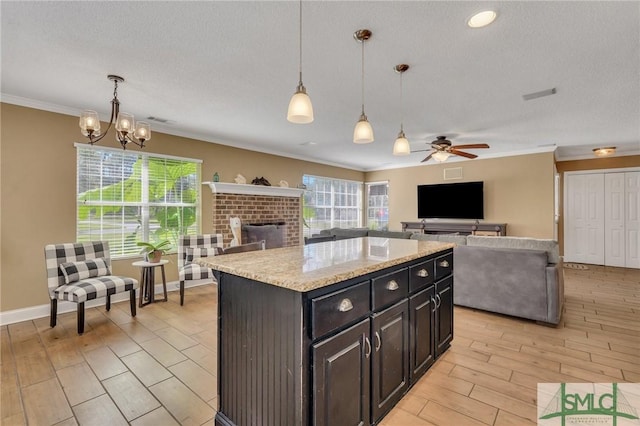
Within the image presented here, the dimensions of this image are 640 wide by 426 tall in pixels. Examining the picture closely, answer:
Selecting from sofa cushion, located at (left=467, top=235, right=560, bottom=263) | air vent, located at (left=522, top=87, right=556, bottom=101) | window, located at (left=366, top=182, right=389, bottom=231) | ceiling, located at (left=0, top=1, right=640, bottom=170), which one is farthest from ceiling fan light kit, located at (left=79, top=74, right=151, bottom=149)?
window, located at (left=366, top=182, right=389, bottom=231)

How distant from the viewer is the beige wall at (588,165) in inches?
232

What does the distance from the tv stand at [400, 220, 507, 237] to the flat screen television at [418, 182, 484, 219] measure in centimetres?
17

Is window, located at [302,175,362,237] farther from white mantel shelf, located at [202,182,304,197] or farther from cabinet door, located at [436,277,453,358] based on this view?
cabinet door, located at [436,277,453,358]

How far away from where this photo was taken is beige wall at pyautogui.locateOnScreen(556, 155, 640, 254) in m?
5.88

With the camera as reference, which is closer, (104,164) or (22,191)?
(22,191)

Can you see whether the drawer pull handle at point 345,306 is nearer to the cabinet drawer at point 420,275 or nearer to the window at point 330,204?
the cabinet drawer at point 420,275

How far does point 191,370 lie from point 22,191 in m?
2.87

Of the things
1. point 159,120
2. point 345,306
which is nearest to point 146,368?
point 345,306

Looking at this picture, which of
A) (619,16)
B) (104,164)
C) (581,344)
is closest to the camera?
(619,16)

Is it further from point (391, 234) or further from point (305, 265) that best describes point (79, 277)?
point (391, 234)

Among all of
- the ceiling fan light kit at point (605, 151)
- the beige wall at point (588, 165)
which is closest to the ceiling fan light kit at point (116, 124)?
the ceiling fan light kit at point (605, 151)

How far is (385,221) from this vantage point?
26.8 ft

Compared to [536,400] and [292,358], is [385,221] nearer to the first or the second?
[536,400]

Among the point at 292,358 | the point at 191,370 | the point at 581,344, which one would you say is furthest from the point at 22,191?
the point at 581,344
